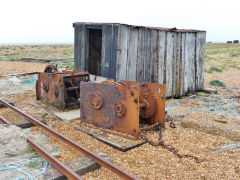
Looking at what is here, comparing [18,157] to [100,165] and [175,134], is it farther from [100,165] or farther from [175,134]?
[175,134]

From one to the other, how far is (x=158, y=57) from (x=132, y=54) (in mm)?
1070

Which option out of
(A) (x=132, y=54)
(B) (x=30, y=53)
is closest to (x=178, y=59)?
(A) (x=132, y=54)

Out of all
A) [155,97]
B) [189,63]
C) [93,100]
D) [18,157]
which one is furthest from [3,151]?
[189,63]

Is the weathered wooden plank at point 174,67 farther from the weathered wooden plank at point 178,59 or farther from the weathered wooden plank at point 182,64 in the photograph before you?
the weathered wooden plank at point 182,64

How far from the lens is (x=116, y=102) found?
6008 millimetres

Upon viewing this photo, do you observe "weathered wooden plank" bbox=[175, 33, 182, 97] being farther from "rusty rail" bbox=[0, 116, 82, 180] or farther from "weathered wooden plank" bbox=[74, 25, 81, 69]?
"rusty rail" bbox=[0, 116, 82, 180]

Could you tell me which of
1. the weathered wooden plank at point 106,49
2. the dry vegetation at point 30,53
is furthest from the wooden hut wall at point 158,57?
the dry vegetation at point 30,53

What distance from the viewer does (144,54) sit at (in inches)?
398

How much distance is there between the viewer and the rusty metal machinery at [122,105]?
5762 millimetres

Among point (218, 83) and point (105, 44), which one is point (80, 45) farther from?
point (218, 83)

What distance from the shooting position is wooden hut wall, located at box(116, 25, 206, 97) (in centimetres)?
973

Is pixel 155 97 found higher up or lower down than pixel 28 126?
higher up

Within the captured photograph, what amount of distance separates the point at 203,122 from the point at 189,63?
5.40m

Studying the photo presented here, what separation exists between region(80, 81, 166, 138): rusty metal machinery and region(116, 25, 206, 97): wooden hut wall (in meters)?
3.20
